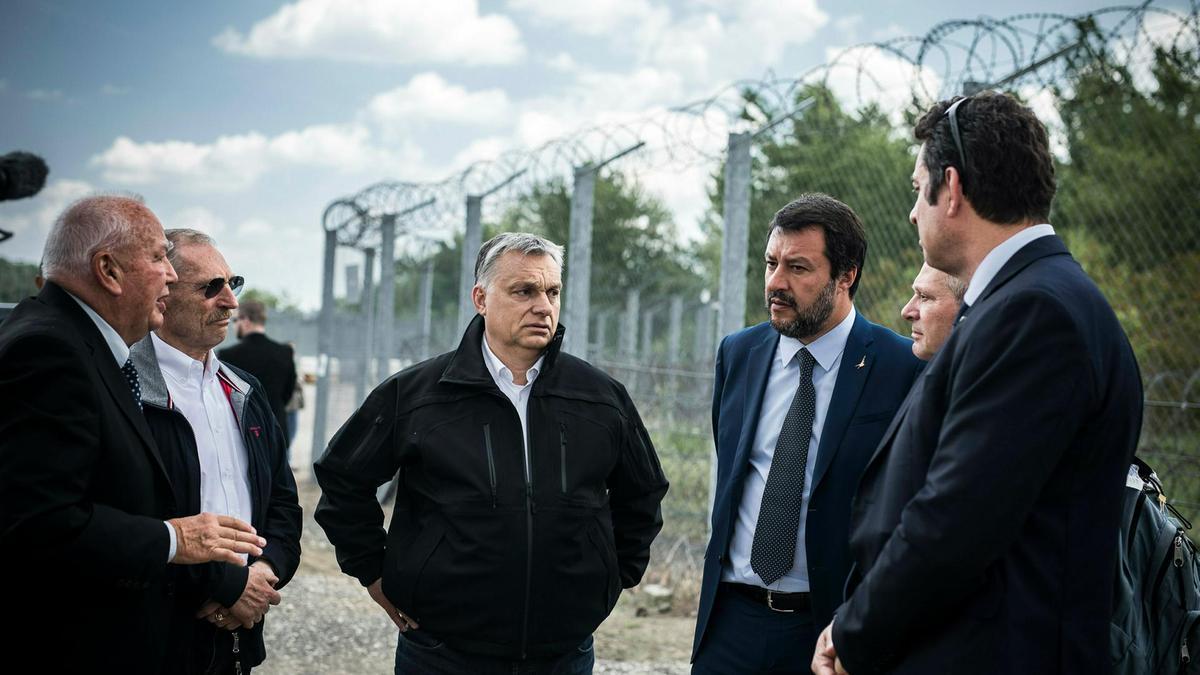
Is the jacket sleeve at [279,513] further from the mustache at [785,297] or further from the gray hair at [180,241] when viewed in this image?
the mustache at [785,297]

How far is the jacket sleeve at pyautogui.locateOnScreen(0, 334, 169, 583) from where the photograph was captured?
2.27 metres

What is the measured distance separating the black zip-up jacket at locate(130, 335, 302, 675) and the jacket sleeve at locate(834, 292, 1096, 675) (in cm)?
191

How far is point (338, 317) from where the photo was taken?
47.9 ft

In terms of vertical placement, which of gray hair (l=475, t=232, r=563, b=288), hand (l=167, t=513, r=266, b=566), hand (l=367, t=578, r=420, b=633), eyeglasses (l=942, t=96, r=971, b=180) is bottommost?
hand (l=367, t=578, r=420, b=633)

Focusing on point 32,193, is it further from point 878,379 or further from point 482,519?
point 878,379

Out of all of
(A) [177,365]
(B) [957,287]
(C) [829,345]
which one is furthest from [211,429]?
(B) [957,287]

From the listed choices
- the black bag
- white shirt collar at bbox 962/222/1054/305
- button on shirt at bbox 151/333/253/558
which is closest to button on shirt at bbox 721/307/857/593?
the black bag

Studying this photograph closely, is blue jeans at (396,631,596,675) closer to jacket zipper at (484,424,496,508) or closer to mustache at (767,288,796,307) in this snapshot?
jacket zipper at (484,424,496,508)

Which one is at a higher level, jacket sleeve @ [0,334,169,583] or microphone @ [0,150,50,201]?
microphone @ [0,150,50,201]

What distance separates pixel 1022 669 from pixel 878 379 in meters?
1.29

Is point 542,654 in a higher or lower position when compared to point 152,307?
lower

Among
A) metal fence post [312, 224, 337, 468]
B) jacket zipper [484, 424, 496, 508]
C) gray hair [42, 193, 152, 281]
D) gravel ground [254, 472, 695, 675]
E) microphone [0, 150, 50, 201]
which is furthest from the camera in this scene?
metal fence post [312, 224, 337, 468]

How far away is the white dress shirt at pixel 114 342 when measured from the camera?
99.0 inches

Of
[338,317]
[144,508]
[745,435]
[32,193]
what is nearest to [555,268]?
[745,435]
